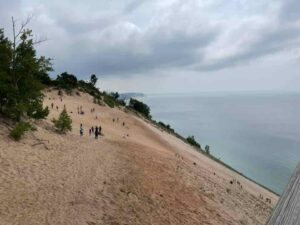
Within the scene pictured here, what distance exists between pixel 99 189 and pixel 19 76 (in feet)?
37.0

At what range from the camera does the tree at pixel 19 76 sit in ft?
84.4

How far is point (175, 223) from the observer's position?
17.0 m

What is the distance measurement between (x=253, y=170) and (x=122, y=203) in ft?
186

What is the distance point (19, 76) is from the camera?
26672 mm

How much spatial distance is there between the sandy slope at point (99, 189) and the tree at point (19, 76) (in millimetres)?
1855

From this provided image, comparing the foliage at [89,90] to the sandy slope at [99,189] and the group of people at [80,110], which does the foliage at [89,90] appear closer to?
the group of people at [80,110]

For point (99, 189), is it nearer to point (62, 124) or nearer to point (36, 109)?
point (36, 109)

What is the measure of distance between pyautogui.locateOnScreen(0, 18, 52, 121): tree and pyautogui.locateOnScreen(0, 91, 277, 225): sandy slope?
6.09 ft

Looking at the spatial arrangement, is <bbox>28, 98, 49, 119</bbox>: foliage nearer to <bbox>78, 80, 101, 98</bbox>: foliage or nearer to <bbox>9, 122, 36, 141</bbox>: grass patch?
<bbox>9, 122, 36, 141</bbox>: grass patch

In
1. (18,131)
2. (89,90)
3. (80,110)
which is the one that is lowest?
(18,131)

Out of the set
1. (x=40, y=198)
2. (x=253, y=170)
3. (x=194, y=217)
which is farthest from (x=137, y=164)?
(x=253, y=170)

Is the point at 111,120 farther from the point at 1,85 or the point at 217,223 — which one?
the point at 217,223

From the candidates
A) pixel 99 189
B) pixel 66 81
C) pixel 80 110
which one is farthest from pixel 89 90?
pixel 99 189

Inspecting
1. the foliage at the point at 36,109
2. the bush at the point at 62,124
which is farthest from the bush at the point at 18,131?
the bush at the point at 62,124
